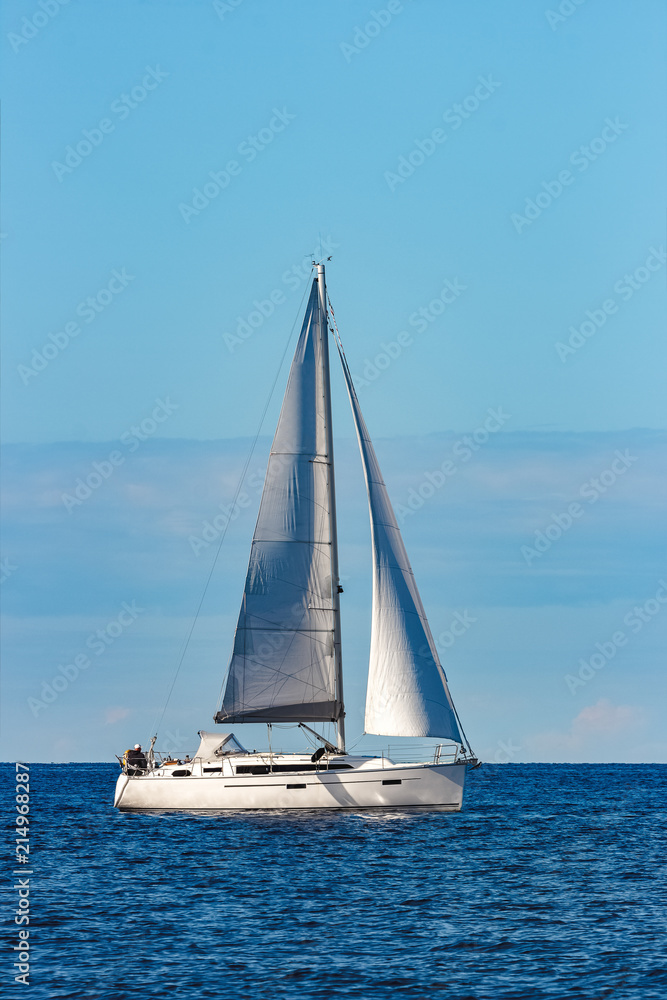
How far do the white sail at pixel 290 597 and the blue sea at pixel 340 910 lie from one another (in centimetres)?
445

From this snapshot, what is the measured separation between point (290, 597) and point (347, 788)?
7639mm

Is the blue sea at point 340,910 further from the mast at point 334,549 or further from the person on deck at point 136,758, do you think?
the mast at point 334,549

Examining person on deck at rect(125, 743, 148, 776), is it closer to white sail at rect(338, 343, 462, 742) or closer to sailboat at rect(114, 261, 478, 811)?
sailboat at rect(114, 261, 478, 811)

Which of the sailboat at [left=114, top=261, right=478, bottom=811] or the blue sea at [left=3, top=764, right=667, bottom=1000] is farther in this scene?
the sailboat at [left=114, top=261, right=478, bottom=811]

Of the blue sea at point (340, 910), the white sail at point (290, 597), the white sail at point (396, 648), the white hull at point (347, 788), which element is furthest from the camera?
the white sail at point (290, 597)

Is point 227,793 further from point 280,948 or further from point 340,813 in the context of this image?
point 280,948

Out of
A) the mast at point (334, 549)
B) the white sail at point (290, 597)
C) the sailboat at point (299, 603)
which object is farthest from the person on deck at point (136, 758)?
the mast at point (334, 549)

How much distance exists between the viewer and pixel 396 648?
43.2 metres

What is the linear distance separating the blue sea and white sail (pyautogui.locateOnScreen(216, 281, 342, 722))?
445cm

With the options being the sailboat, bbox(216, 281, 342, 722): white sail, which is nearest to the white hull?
the sailboat

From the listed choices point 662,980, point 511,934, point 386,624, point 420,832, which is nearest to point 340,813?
point 420,832

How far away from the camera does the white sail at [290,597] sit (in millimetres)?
45219

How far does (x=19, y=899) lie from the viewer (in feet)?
95.1

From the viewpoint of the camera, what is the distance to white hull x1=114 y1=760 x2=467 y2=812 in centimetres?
4181
